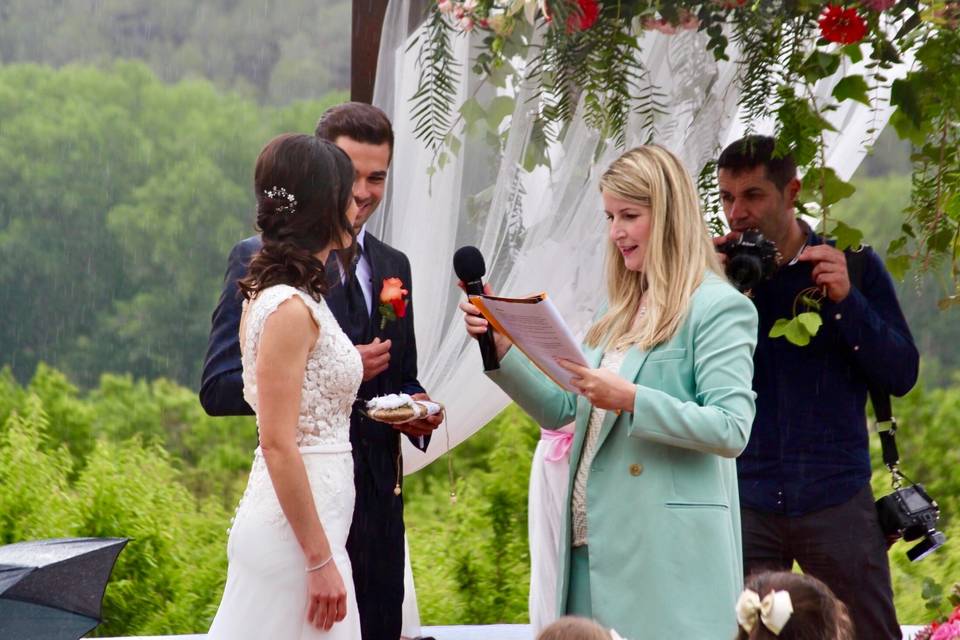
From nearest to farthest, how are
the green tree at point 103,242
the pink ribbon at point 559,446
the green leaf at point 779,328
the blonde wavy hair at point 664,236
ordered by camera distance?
the blonde wavy hair at point 664,236
the green leaf at point 779,328
the pink ribbon at point 559,446
the green tree at point 103,242

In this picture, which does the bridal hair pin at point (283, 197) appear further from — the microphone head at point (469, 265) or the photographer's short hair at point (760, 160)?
the photographer's short hair at point (760, 160)

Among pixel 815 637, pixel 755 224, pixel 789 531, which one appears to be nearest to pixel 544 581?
pixel 789 531

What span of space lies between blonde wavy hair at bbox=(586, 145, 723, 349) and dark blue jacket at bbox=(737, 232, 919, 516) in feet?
1.88

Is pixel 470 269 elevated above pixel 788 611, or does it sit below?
above

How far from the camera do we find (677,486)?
2.56 metres

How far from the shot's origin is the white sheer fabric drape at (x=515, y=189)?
10.5 feet

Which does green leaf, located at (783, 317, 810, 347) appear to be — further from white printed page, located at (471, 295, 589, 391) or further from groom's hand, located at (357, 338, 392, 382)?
groom's hand, located at (357, 338, 392, 382)

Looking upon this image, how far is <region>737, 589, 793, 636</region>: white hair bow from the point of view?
2.03 metres

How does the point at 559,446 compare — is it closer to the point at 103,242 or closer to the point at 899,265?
the point at 899,265

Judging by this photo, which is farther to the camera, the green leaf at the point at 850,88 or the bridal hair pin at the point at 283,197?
the green leaf at the point at 850,88

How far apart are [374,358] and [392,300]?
6.8 inches

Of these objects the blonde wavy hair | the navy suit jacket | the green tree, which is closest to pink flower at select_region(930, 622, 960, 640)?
the blonde wavy hair

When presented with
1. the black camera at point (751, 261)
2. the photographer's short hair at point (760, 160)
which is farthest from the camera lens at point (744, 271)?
the photographer's short hair at point (760, 160)

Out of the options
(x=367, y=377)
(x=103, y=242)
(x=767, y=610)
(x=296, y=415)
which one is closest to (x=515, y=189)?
(x=367, y=377)
